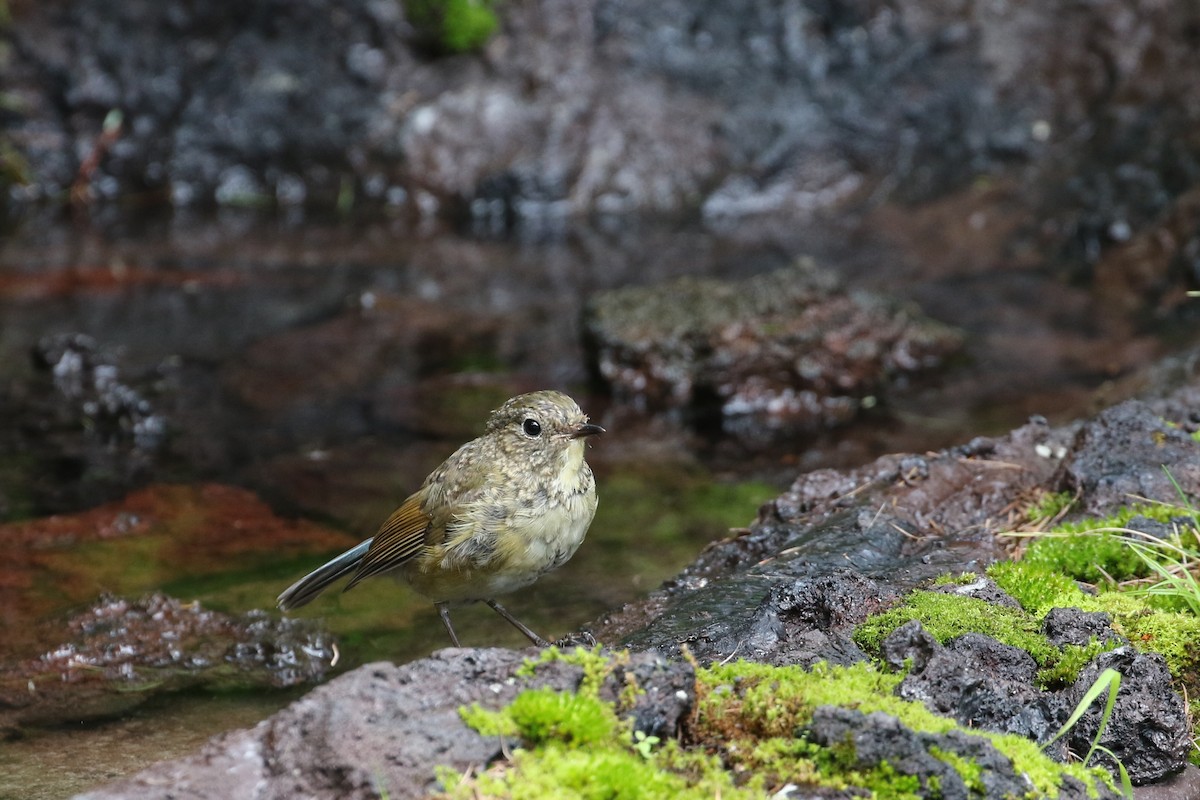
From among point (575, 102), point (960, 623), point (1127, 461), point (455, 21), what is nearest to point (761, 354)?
point (1127, 461)

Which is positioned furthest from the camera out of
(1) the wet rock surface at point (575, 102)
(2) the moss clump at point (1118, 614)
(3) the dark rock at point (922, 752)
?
(1) the wet rock surface at point (575, 102)

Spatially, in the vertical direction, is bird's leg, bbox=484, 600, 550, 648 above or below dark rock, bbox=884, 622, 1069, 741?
below

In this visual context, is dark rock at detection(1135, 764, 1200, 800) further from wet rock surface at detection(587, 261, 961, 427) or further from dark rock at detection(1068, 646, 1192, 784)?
wet rock surface at detection(587, 261, 961, 427)

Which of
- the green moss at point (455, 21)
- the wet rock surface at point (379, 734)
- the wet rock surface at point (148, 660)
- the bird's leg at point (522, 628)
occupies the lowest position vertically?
the wet rock surface at point (148, 660)

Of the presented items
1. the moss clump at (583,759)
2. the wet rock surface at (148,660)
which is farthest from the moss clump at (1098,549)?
the wet rock surface at (148,660)

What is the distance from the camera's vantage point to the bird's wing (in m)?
5.14

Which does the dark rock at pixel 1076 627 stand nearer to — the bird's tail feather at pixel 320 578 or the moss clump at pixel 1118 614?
the moss clump at pixel 1118 614

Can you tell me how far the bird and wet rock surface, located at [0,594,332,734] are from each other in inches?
32.9

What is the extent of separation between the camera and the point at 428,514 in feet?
16.8

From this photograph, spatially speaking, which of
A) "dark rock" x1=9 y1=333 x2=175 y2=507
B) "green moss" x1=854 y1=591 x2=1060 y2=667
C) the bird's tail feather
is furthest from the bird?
"dark rock" x1=9 y1=333 x2=175 y2=507

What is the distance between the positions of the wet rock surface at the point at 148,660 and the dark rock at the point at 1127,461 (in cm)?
347

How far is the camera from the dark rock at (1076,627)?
3.77m

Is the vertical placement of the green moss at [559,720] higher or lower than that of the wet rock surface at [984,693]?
higher

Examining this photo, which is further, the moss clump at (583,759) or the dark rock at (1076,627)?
the dark rock at (1076,627)
